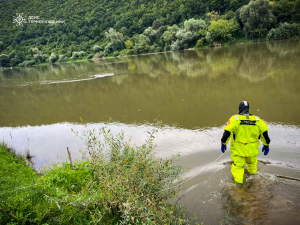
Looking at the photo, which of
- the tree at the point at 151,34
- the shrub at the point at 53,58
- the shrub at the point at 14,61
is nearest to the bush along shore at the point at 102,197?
the tree at the point at 151,34

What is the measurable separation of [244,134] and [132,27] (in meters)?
106

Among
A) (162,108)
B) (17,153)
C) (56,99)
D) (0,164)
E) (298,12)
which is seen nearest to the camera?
(0,164)

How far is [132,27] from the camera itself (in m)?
101

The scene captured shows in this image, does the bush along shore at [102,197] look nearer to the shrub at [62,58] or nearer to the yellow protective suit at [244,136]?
the yellow protective suit at [244,136]

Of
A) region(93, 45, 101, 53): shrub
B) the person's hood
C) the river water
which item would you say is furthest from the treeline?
the person's hood

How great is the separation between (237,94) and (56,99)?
531 inches

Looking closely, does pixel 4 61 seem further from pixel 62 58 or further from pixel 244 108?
pixel 244 108

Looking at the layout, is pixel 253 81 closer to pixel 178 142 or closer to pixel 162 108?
pixel 162 108

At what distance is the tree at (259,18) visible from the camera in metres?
49.6

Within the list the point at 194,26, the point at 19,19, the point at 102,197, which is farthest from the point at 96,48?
Result: the point at 102,197

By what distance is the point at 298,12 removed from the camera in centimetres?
4875

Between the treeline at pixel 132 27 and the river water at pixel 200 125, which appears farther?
the treeline at pixel 132 27

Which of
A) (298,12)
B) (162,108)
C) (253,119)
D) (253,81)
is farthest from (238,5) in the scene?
(253,119)

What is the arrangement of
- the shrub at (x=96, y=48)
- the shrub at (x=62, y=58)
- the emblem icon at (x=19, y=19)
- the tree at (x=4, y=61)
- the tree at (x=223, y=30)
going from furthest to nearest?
the emblem icon at (x=19, y=19), the tree at (x=4, y=61), the shrub at (x=96, y=48), the shrub at (x=62, y=58), the tree at (x=223, y=30)
